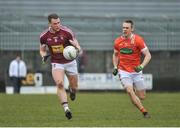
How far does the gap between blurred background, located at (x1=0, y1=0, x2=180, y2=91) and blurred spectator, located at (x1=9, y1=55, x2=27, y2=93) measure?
1.20 meters

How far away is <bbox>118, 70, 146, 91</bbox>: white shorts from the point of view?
15070 mm

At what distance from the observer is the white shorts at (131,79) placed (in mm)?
15070

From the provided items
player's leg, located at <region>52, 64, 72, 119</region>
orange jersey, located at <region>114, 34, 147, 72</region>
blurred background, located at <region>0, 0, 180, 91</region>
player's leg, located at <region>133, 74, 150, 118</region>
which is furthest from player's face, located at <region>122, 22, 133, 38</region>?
blurred background, located at <region>0, 0, 180, 91</region>

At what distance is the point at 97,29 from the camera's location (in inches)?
1452

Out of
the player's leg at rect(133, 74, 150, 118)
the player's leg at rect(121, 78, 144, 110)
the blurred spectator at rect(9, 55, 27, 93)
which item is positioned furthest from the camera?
the blurred spectator at rect(9, 55, 27, 93)

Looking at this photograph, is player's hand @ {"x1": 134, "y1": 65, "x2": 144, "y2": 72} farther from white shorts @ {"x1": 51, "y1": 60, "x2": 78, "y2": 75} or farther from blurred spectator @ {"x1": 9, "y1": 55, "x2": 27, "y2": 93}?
blurred spectator @ {"x1": 9, "y1": 55, "x2": 27, "y2": 93}

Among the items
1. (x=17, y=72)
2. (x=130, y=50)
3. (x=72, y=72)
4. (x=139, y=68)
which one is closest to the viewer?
(x=139, y=68)

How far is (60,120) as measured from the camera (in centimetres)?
1412

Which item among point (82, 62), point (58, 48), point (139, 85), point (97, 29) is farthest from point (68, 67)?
point (97, 29)

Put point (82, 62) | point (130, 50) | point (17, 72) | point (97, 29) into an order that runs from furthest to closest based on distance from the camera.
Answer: point (97, 29) → point (82, 62) → point (17, 72) → point (130, 50)

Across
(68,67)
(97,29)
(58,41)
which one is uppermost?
(58,41)

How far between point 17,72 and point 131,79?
17.3 metres

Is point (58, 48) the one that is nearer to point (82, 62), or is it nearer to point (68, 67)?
point (68, 67)

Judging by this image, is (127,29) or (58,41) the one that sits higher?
(127,29)
